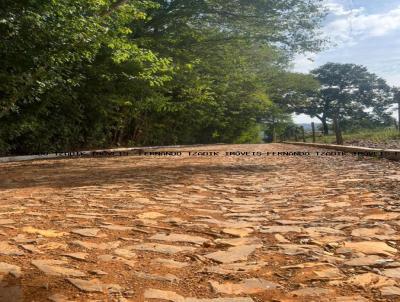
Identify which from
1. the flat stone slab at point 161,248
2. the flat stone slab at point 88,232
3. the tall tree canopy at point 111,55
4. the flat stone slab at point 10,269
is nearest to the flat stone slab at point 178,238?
the flat stone slab at point 161,248

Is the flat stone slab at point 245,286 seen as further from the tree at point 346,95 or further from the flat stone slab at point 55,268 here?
the tree at point 346,95

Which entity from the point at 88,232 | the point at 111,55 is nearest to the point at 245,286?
the point at 88,232

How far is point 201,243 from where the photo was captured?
10.4ft

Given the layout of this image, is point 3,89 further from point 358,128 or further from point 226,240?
point 358,128

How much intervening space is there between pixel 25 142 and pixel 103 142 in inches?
191

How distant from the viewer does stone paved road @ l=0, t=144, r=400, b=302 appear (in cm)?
226

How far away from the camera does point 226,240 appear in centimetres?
324

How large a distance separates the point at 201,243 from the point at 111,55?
35.8 ft

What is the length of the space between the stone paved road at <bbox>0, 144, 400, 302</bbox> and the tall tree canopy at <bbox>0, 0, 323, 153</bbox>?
4893mm

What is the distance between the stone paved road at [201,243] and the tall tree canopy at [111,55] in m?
4.89

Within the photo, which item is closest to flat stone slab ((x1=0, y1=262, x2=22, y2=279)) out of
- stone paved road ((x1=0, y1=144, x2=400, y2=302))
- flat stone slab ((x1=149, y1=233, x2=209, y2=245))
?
stone paved road ((x1=0, y1=144, x2=400, y2=302))

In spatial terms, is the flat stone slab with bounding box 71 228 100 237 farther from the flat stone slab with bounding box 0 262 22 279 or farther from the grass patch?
the grass patch

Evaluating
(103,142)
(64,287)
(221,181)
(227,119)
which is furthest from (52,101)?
(227,119)

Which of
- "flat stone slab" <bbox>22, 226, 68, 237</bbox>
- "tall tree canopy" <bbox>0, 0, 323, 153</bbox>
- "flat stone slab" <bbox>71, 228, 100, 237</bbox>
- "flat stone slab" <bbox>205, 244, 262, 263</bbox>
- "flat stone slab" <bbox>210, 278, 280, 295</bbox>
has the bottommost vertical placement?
"flat stone slab" <bbox>210, 278, 280, 295</bbox>
